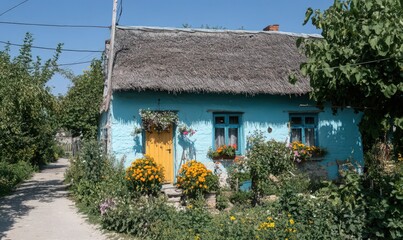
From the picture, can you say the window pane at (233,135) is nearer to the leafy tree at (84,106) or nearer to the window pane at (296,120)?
the window pane at (296,120)

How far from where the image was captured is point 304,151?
11414 millimetres

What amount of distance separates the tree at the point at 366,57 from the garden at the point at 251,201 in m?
0.98

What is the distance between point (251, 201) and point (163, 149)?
2.87 meters

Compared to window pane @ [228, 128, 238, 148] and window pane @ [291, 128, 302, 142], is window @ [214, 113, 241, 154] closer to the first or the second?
window pane @ [228, 128, 238, 148]

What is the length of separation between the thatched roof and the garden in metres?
1.81

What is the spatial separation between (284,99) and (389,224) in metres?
6.53

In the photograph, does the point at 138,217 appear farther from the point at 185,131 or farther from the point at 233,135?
the point at 233,135

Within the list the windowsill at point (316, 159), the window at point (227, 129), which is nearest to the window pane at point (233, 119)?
the window at point (227, 129)

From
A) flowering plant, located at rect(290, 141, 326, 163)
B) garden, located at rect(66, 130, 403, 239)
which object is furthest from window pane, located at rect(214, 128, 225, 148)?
flowering plant, located at rect(290, 141, 326, 163)

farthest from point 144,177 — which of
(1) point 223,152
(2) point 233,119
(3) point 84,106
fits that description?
(3) point 84,106

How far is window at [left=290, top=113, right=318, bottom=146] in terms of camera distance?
1214 cm

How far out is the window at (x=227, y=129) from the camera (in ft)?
37.7

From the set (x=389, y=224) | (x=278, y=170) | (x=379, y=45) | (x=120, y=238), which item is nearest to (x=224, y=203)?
(x=278, y=170)

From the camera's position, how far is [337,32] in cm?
641
